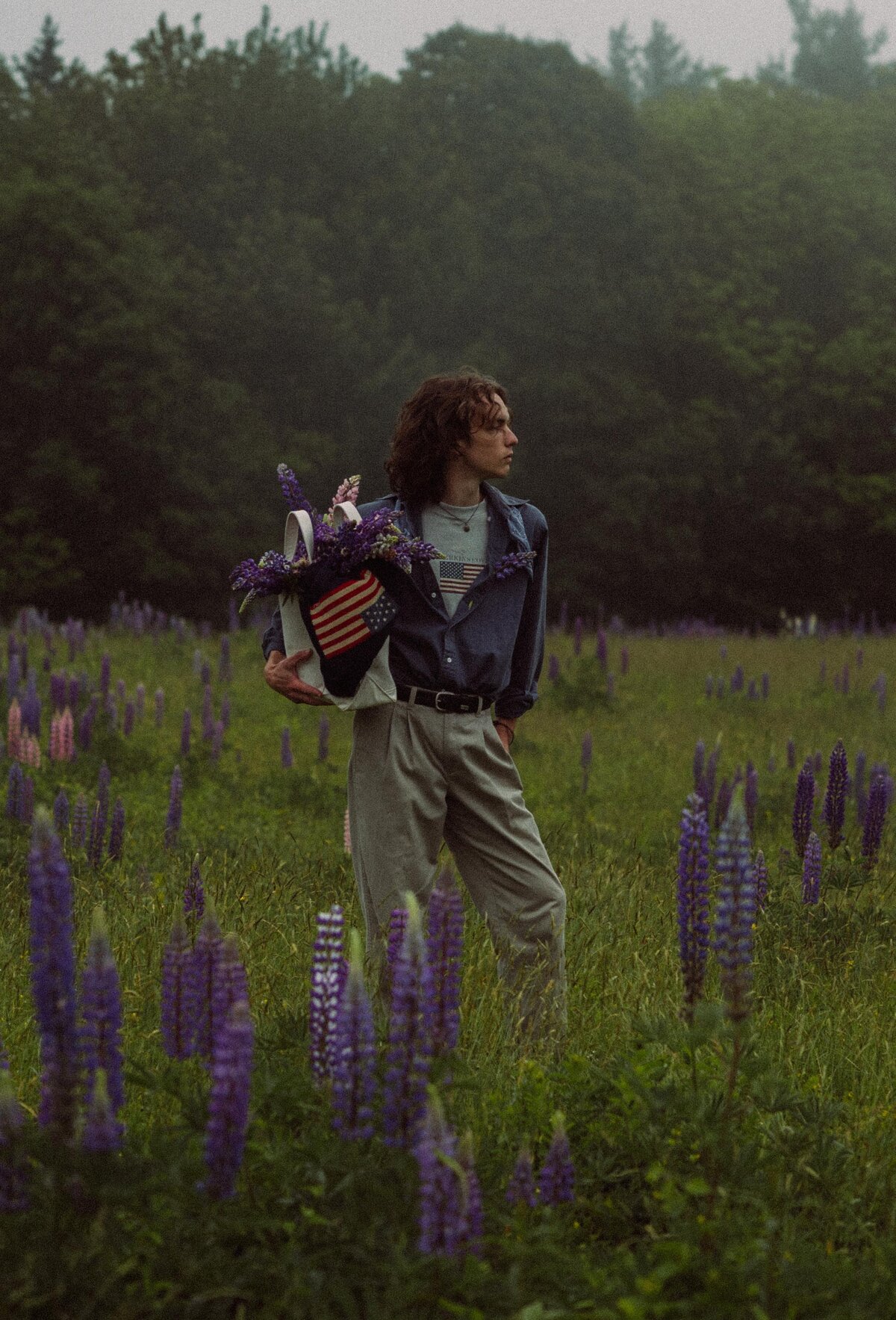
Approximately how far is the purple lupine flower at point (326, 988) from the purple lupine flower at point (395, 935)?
150 mm

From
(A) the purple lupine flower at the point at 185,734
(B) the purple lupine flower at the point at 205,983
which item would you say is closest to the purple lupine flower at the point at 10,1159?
(B) the purple lupine flower at the point at 205,983

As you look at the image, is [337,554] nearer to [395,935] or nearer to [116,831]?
[395,935]

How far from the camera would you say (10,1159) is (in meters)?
2.37

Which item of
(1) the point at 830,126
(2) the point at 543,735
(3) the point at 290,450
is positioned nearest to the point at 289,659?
(2) the point at 543,735

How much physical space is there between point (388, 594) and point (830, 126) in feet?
109

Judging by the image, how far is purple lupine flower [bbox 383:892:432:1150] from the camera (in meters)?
2.54

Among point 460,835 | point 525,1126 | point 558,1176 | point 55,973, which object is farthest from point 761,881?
point 55,973

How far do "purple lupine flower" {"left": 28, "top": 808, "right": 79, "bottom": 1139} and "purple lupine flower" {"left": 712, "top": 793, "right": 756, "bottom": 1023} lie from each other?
123 centimetres

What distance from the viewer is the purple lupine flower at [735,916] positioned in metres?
2.68

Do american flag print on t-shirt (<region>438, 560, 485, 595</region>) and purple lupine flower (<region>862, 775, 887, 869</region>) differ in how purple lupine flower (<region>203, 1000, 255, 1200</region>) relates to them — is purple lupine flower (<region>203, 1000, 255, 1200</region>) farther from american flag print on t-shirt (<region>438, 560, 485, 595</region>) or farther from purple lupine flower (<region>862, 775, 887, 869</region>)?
purple lupine flower (<region>862, 775, 887, 869</region>)

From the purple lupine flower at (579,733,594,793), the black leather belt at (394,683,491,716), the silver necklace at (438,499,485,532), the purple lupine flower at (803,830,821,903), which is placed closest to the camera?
the black leather belt at (394,683,491,716)

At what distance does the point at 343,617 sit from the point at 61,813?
290 cm

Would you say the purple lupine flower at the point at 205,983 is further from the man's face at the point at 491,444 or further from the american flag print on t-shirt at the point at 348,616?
the man's face at the point at 491,444

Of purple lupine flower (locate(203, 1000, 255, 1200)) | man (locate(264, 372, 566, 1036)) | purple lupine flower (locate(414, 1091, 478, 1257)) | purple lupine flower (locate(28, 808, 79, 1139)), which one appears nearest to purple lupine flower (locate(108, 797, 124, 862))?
man (locate(264, 372, 566, 1036))
